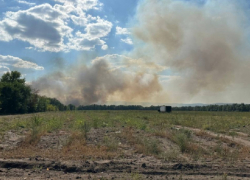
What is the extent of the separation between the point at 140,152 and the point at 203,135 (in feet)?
27.9

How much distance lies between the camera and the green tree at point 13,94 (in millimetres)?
61344

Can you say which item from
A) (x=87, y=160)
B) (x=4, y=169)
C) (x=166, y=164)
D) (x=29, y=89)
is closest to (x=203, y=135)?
(x=166, y=164)

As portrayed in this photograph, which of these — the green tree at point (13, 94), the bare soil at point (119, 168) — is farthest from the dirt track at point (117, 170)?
the green tree at point (13, 94)

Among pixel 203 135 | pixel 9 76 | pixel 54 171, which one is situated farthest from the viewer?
pixel 9 76

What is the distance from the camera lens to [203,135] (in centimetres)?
1708

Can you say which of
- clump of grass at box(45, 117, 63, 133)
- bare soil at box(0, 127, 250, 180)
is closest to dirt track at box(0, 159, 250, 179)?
bare soil at box(0, 127, 250, 180)

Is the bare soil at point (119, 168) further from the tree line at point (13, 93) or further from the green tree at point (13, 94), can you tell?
the green tree at point (13, 94)

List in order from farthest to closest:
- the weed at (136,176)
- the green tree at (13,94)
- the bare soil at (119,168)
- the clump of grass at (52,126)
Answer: the green tree at (13,94) → the clump of grass at (52,126) → the bare soil at (119,168) → the weed at (136,176)

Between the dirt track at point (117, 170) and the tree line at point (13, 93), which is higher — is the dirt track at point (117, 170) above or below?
below

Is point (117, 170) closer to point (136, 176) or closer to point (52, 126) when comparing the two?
point (136, 176)

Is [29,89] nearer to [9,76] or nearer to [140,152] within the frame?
[9,76]

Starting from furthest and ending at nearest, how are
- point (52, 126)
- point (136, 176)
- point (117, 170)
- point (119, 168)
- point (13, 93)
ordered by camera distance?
point (13, 93) < point (52, 126) < point (119, 168) < point (117, 170) < point (136, 176)

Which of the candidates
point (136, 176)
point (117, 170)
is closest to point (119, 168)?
point (117, 170)

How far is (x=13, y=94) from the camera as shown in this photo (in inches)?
2486
